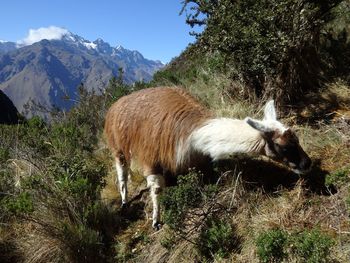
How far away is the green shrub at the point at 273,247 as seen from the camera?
10.4 ft

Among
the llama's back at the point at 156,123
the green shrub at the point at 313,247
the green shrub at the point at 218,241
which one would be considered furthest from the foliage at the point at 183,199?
the green shrub at the point at 313,247

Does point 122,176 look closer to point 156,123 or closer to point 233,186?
point 156,123

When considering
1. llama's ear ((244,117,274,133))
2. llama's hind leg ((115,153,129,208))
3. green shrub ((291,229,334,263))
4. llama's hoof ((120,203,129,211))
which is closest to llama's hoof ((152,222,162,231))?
llama's hoof ((120,203,129,211))

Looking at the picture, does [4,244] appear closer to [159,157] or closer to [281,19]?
[159,157]

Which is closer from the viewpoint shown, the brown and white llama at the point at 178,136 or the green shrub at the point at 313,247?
the green shrub at the point at 313,247

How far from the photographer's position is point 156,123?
4.55m

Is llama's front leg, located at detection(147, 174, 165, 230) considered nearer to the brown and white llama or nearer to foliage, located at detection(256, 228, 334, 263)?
the brown and white llama

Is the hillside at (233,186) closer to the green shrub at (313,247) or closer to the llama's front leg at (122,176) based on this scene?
the green shrub at (313,247)

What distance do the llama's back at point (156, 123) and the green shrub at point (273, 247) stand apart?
145 cm

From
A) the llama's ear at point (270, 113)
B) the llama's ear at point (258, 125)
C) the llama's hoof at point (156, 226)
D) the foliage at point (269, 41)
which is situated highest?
the foliage at point (269, 41)

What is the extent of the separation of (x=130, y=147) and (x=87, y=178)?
630 mm

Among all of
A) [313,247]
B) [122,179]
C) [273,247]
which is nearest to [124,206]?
[122,179]

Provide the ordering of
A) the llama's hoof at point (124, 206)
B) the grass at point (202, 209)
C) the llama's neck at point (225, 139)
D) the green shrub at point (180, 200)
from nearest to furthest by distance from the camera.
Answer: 1. the grass at point (202, 209)
2. the green shrub at point (180, 200)
3. the llama's neck at point (225, 139)
4. the llama's hoof at point (124, 206)

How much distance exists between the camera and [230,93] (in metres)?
6.45
